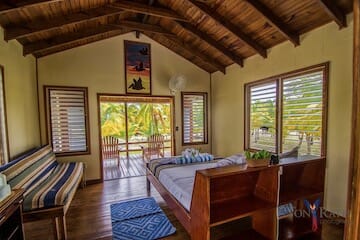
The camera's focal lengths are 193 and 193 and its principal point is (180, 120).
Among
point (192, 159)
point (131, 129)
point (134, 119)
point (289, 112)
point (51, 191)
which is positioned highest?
point (289, 112)

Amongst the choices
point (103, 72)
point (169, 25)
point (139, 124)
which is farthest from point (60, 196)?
point (139, 124)

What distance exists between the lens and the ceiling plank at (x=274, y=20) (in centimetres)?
262

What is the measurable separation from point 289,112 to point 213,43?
1937 mm

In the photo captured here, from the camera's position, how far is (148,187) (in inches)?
143

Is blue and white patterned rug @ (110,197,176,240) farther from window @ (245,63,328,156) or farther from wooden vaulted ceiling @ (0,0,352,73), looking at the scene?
wooden vaulted ceiling @ (0,0,352,73)

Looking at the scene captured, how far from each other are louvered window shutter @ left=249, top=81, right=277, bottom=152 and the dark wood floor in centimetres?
157

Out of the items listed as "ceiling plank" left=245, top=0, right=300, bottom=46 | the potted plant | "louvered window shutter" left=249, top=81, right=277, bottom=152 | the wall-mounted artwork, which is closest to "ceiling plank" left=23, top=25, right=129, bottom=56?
the wall-mounted artwork

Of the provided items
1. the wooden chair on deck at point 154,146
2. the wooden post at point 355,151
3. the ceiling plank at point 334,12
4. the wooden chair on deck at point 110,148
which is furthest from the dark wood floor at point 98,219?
the ceiling plank at point 334,12

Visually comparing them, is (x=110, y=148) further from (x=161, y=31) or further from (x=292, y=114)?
(x=292, y=114)

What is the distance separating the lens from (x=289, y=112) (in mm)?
3152

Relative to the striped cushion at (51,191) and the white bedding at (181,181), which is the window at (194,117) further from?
the striped cushion at (51,191)

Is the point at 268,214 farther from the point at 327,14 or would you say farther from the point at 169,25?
the point at 169,25

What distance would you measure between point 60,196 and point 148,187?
1690 mm

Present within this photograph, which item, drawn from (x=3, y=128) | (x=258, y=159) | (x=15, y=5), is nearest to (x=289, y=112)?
(x=258, y=159)
